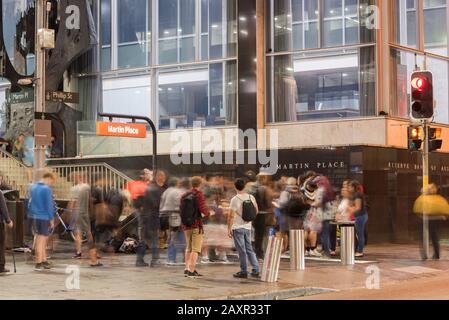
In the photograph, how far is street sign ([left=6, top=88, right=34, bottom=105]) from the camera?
28562 millimetres

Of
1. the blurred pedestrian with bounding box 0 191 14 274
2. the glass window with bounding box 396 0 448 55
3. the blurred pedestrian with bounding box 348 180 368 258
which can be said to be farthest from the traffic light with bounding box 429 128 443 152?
the blurred pedestrian with bounding box 0 191 14 274

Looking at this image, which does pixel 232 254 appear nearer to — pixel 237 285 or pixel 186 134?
pixel 237 285

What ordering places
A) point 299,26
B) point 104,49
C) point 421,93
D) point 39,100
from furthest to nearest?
point 104,49 → point 299,26 → point 421,93 → point 39,100

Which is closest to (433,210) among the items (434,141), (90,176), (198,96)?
(434,141)

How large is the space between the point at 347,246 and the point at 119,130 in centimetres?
807

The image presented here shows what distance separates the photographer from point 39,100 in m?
16.4

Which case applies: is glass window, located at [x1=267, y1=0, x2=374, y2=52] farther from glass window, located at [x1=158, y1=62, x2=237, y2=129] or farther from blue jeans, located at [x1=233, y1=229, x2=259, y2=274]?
blue jeans, located at [x1=233, y1=229, x2=259, y2=274]

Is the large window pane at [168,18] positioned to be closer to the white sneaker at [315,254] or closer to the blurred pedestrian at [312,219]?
the blurred pedestrian at [312,219]

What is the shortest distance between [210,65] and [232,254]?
9.16 meters

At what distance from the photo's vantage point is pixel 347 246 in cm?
1666

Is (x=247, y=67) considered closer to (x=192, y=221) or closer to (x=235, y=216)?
(x=235, y=216)

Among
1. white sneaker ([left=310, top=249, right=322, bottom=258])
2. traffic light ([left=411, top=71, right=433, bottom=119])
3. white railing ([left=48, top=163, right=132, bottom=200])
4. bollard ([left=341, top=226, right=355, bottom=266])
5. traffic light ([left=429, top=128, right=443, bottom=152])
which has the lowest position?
white sneaker ([left=310, top=249, right=322, bottom=258])

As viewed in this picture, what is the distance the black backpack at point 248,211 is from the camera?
13.6m
